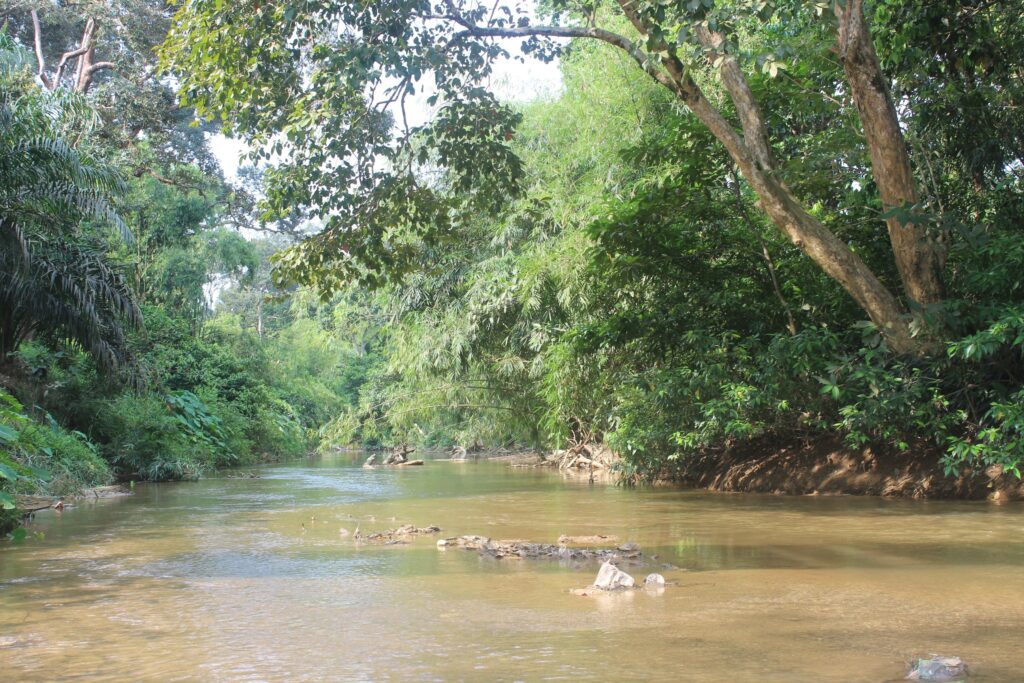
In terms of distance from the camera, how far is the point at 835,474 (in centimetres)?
1176

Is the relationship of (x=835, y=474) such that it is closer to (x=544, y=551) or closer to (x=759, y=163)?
(x=759, y=163)

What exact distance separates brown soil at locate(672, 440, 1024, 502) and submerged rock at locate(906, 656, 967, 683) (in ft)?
23.9

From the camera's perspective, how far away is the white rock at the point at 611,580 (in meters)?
5.21

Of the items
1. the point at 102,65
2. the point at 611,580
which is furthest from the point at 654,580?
the point at 102,65

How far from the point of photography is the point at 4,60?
444 inches

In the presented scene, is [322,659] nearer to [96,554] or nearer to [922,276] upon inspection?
[96,554]

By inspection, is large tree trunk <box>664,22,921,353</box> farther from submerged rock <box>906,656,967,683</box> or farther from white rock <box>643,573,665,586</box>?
submerged rock <box>906,656,967,683</box>

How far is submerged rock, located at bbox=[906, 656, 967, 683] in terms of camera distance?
11.2 ft

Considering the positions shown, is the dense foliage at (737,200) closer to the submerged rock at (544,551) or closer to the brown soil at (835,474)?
the brown soil at (835,474)

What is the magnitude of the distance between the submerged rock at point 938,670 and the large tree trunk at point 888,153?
6.17m

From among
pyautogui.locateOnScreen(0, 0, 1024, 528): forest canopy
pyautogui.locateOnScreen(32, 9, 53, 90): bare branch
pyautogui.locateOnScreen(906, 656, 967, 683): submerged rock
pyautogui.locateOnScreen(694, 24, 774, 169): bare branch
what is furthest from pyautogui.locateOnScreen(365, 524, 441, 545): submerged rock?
pyautogui.locateOnScreen(32, 9, 53, 90): bare branch

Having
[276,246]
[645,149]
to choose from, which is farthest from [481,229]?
[276,246]

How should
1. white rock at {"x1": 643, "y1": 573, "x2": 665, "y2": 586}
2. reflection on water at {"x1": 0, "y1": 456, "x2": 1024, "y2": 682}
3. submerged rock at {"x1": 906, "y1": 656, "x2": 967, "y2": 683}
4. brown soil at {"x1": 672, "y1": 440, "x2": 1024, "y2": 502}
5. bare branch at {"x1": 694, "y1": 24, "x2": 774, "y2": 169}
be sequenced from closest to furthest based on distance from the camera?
submerged rock at {"x1": 906, "y1": 656, "x2": 967, "y2": 683} → reflection on water at {"x1": 0, "y1": 456, "x2": 1024, "y2": 682} → white rock at {"x1": 643, "y1": 573, "x2": 665, "y2": 586} → bare branch at {"x1": 694, "y1": 24, "x2": 774, "y2": 169} → brown soil at {"x1": 672, "y1": 440, "x2": 1024, "y2": 502}

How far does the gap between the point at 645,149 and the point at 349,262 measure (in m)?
3.89
